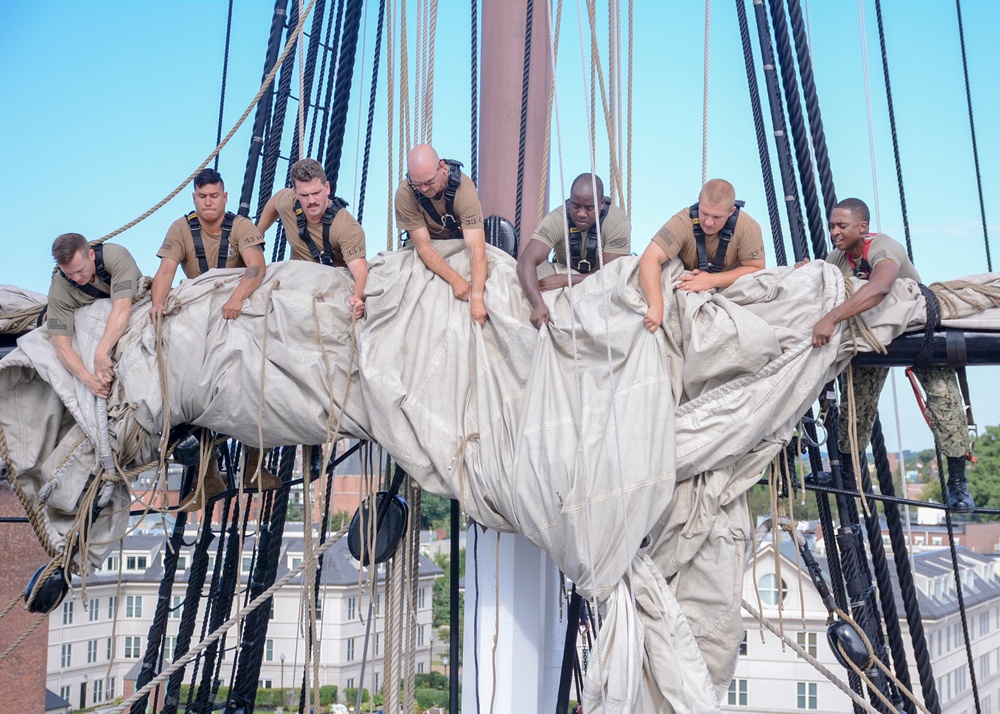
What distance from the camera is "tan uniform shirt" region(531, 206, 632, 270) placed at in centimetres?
364

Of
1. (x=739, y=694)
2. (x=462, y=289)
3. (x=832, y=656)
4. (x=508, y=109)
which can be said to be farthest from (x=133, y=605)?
(x=462, y=289)

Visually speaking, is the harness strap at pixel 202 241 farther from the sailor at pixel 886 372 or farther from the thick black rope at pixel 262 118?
the sailor at pixel 886 372

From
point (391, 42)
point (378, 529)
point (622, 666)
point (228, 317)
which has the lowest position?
point (622, 666)

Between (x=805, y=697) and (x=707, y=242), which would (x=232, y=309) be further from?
(x=805, y=697)

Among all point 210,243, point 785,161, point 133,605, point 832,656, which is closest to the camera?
point 210,243

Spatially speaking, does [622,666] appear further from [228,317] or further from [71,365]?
[71,365]

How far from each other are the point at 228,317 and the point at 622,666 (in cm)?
178

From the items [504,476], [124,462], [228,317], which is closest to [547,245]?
[504,476]

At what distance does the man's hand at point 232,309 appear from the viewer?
367 cm

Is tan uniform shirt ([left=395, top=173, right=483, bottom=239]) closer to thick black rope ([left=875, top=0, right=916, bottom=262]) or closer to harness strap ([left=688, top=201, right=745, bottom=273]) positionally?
harness strap ([left=688, top=201, right=745, bottom=273])

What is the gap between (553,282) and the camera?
141 inches

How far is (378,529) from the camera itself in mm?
3924

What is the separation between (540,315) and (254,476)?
158 cm

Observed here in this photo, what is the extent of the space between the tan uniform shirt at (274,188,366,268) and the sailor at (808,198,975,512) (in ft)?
5.32
